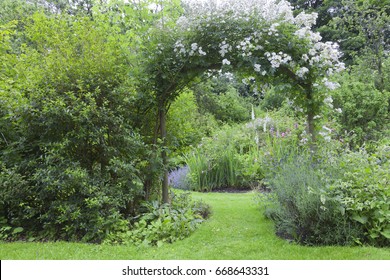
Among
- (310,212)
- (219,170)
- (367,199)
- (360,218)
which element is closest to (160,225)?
(310,212)

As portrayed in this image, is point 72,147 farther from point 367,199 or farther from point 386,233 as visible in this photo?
point 386,233

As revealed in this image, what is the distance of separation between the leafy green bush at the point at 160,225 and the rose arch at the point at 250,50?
5.09 feet

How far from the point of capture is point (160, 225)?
3.71m

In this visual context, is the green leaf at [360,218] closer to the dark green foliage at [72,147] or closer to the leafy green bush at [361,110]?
the dark green foliage at [72,147]

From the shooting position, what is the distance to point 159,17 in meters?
4.90

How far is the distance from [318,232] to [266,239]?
55 centimetres

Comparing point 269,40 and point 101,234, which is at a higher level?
point 269,40

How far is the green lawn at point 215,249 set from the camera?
2889 millimetres

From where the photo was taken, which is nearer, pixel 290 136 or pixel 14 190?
pixel 14 190

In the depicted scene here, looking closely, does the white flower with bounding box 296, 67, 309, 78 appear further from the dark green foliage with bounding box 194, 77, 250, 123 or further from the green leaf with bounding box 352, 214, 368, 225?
the dark green foliage with bounding box 194, 77, 250, 123

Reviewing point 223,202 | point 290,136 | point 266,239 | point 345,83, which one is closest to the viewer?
point 266,239

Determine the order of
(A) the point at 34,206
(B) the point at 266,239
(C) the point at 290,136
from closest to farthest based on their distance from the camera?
(B) the point at 266,239 → (A) the point at 34,206 → (C) the point at 290,136

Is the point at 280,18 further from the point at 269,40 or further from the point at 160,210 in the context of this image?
the point at 160,210

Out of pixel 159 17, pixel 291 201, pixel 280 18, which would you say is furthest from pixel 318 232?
pixel 159 17
